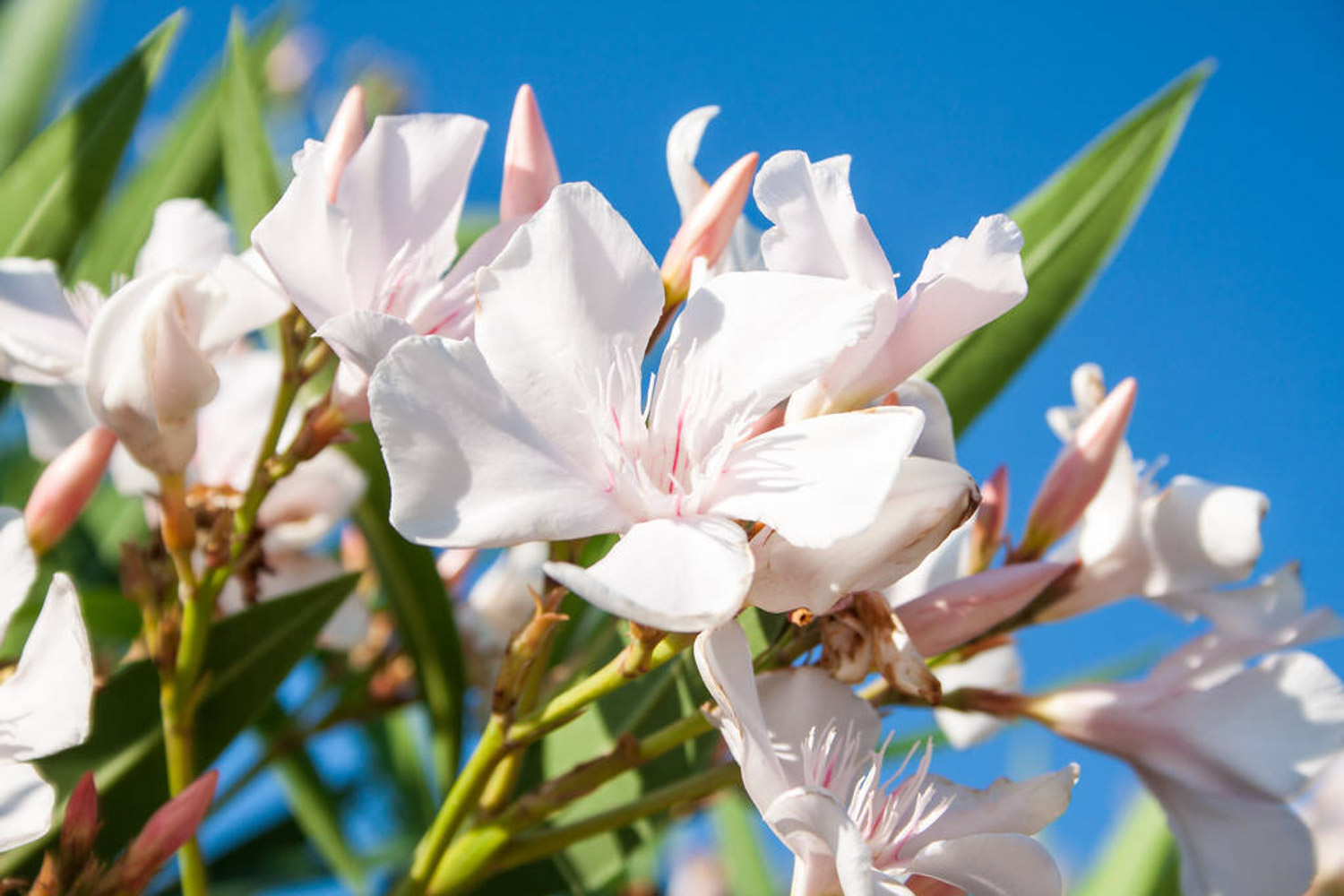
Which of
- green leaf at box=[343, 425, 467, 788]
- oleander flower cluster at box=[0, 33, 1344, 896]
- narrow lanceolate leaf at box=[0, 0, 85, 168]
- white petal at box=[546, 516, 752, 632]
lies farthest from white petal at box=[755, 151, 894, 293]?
narrow lanceolate leaf at box=[0, 0, 85, 168]

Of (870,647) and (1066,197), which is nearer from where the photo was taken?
(870,647)

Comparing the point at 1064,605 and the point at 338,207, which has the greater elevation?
the point at 338,207

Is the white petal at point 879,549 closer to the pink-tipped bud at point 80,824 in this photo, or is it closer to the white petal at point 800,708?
the white petal at point 800,708

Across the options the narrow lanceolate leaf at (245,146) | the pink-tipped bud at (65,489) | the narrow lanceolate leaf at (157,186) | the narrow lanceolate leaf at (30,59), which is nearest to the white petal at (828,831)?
the pink-tipped bud at (65,489)

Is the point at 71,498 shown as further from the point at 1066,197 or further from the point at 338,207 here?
the point at 1066,197

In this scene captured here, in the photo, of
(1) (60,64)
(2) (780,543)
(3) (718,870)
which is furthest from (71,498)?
(3) (718,870)

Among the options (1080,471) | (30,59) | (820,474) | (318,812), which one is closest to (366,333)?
(820,474)
